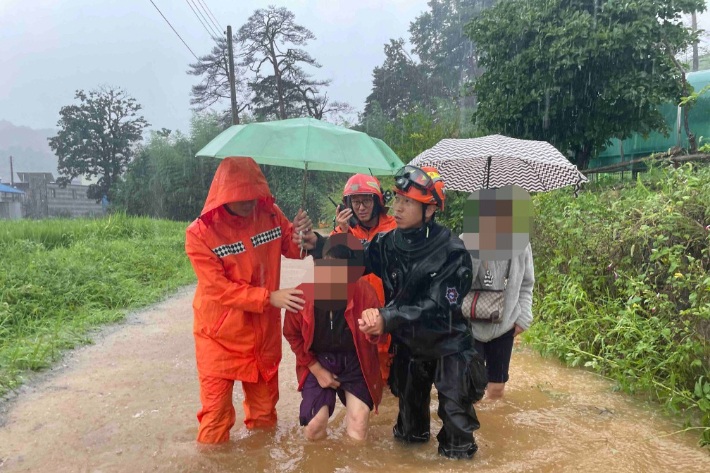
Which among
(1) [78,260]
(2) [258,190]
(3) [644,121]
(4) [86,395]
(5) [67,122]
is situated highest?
(5) [67,122]

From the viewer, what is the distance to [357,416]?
3309 millimetres

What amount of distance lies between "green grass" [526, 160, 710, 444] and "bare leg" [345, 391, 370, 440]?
79.3 inches

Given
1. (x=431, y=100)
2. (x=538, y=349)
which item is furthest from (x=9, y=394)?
(x=431, y=100)

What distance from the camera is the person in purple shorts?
10.2 ft

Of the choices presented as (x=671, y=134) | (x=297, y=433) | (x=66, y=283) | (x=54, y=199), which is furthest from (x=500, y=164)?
(x=54, y=199)

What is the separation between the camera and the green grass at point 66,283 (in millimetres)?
5836

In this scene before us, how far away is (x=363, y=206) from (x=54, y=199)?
40.7m

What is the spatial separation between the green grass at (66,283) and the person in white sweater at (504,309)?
383 cm

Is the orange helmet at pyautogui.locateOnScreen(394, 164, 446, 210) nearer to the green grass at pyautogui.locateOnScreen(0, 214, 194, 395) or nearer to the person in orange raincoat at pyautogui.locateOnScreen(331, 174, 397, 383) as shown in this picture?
the person in orange raincoat at pyautogui.locateOnScreen(331, 174, 397, 383)

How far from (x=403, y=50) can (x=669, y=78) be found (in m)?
26.5

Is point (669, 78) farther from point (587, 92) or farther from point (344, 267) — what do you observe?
point (344, 267)

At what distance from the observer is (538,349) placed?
5.45 meters

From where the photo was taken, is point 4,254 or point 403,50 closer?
point 4,254

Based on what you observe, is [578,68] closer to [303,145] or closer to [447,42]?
[303,145]
